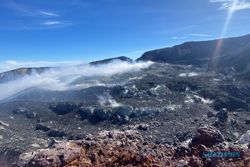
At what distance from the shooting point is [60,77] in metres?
164

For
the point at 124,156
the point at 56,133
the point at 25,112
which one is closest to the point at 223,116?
the point at 56,133

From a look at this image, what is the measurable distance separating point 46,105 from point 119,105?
22192mm

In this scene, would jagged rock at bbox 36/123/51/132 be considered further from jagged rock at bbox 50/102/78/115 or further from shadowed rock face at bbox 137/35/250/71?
shadowed rock face at bbox 137/35/250/71

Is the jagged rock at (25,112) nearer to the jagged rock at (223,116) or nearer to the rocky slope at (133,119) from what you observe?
the rocky slope at (133,119)

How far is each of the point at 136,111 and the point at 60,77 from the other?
79319mm

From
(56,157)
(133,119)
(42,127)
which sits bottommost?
(133,119)

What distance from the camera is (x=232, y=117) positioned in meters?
82.3

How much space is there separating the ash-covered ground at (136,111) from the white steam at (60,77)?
474 inches

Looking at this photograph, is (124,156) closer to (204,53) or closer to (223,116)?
(223,116)

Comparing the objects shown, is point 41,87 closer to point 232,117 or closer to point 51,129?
point 51,129

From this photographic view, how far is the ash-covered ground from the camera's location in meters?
74.4

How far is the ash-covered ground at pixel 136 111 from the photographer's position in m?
74.4

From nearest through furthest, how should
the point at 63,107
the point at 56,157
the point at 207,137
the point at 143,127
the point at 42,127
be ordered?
1. the point at 56,157
2. the point at 207,137
3. the point at 143,127
4. the point at 42,127
5. the point at 63,107

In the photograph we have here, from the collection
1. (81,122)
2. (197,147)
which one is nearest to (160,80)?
(81,122)
